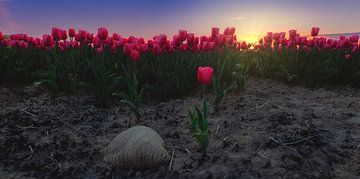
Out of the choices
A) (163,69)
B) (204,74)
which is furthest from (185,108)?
(204,74)

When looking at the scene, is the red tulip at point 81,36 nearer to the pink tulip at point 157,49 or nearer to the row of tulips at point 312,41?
the pink tulip at point 157,49

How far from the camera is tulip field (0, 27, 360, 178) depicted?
2719 mm

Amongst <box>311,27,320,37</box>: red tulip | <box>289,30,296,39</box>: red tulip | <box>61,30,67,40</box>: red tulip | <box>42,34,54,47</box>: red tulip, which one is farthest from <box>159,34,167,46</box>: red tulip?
<box>311,27,320,37</box>: red tulip

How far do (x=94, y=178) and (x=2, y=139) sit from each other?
1241 mm

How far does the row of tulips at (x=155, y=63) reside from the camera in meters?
4.57

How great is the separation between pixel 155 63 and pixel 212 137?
2.09 m

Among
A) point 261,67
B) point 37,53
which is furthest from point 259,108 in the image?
point 37,53

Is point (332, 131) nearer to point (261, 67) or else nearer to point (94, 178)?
point (94, 178)

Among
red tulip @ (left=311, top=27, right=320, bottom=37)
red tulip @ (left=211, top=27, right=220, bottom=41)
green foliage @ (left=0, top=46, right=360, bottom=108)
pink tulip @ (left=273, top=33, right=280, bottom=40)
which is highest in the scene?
red tulip @ (left=211, top=27, right=220, bottom=41)

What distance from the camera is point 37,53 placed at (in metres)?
5.93

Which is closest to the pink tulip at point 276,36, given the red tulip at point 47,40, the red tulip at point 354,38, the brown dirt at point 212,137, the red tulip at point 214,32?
the red tulip at point 354,38

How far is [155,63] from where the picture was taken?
16.3 feet

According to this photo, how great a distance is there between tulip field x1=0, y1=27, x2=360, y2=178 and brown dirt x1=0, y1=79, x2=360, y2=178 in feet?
0.03

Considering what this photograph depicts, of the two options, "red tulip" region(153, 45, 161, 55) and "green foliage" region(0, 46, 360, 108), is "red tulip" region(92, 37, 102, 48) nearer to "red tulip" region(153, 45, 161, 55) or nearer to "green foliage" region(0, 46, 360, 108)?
"green foliage" region(0, 46, 360, 108)
